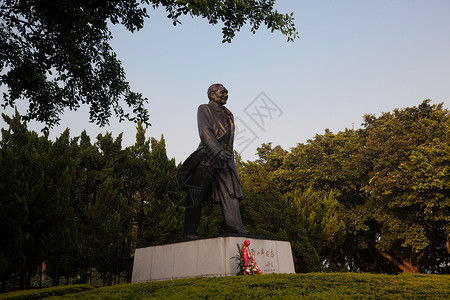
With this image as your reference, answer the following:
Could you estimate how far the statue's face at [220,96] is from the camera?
808 cm

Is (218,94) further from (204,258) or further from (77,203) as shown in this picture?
(77,203)

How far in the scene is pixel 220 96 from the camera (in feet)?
26.5

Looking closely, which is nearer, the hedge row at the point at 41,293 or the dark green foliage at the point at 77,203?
the hedge row at the point at 41,293

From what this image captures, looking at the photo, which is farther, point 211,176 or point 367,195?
point 367,195

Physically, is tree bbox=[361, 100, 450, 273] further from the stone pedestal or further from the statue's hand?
the statue's hand

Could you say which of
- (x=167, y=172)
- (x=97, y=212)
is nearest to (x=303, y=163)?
(x=167, y=172)

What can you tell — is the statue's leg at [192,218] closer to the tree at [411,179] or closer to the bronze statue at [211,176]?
the bronze statue at [211,176]

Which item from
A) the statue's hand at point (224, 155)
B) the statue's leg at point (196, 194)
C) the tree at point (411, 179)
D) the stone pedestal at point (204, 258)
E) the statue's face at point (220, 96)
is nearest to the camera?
the stone pedestal at point (204, 258)

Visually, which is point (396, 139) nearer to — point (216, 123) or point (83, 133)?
point (216, 123)

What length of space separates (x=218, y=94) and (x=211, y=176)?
1801 mm

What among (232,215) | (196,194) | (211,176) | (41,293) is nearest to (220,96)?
(211,176)

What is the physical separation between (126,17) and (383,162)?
1636 cm

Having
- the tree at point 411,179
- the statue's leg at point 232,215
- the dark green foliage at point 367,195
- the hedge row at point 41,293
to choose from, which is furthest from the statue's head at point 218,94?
the tree at point 411,179

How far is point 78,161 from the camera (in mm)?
15852
